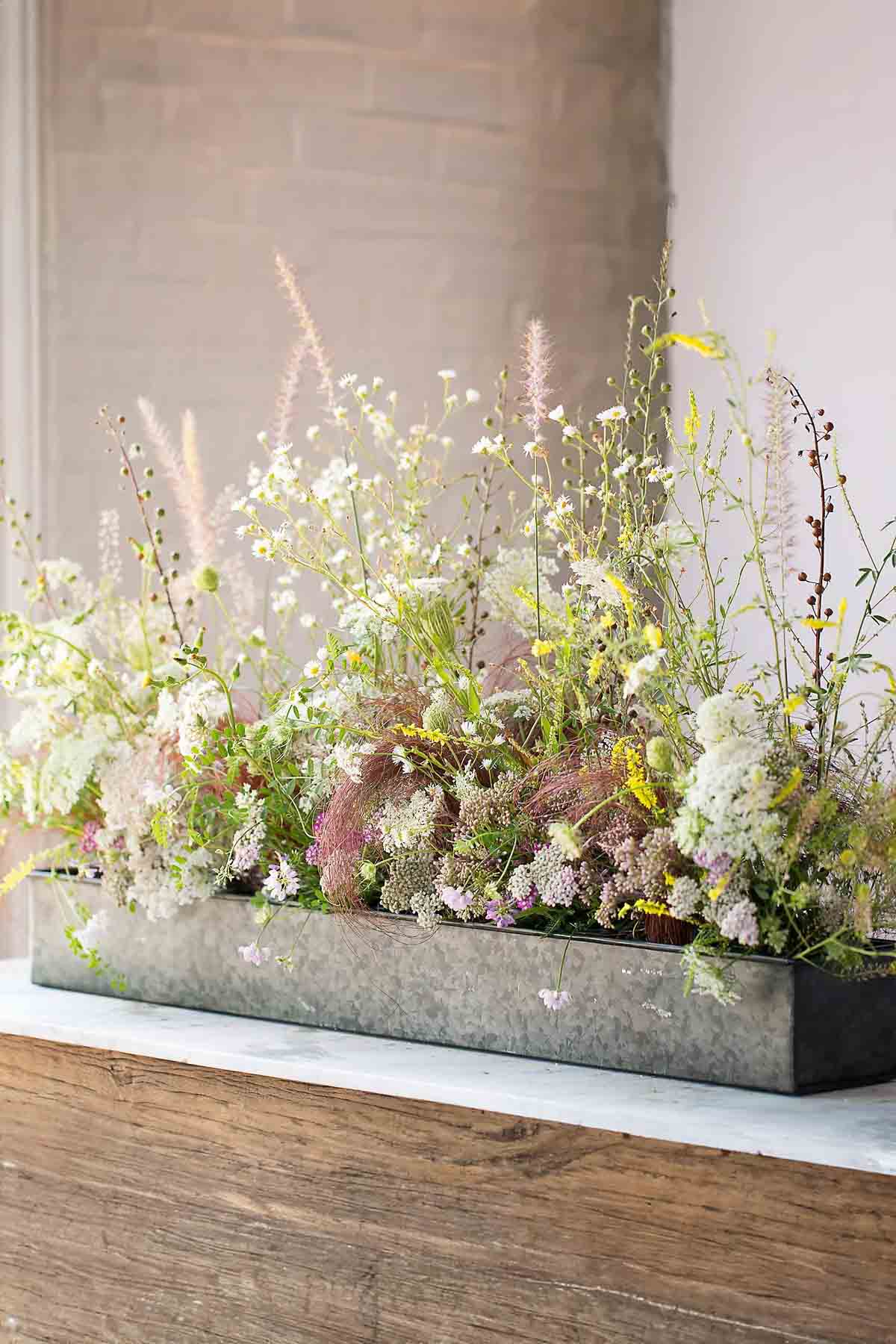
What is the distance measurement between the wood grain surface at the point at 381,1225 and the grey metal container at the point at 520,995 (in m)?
0.09

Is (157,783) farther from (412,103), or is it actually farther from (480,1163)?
(412,103)

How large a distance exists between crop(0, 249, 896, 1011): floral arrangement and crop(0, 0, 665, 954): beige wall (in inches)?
24.9

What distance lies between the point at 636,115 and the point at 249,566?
105 cm

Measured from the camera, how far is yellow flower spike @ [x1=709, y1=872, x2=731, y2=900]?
107 centimetres

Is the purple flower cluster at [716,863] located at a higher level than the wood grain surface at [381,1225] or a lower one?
higher

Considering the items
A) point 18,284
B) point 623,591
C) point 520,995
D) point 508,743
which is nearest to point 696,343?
point 623,591

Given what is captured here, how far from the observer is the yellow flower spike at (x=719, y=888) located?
1075mm

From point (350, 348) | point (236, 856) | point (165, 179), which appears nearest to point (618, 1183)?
point (236, 856)

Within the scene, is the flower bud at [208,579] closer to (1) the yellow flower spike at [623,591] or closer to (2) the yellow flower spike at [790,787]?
(1) the yellow flower spike at [623,591]

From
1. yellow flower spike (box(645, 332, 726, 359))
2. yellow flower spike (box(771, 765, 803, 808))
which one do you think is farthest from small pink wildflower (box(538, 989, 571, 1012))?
yellow flower spike (box(645, 332, 726, 359))

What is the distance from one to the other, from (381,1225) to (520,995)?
23 cm

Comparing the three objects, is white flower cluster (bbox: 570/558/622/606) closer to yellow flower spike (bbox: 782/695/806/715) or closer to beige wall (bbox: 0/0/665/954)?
yellow flower spike (bbox: 782/695/806/715)

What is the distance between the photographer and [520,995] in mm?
1251

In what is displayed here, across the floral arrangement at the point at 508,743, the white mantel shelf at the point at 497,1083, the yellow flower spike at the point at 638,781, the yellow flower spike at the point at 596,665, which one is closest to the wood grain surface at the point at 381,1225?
the white mantel shelf at the point at 497,1083
